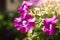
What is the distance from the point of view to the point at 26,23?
2.11 metres

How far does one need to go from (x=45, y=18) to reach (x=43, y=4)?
26cm

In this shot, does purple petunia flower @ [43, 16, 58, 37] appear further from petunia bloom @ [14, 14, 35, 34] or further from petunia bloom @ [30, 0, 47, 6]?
petunia bloom @ [30, 0, 47, 6]

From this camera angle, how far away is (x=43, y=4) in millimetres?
2250

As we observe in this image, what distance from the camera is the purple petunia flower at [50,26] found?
1.96 meters

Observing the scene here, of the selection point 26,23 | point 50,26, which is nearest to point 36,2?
point 26,23

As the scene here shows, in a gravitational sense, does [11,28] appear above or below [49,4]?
above

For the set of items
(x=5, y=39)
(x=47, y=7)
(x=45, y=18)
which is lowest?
(x=45, y=18)

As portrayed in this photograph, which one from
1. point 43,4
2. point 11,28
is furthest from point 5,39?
point 43,4

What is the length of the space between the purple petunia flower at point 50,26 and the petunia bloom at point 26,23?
0.14 metres

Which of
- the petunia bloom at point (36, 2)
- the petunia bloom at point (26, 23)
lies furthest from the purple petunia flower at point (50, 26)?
the petunia bloom at point (36, 2)

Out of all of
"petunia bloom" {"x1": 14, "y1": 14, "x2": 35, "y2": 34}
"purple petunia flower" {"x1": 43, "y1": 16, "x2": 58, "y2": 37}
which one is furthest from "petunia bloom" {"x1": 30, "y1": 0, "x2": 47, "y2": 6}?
"purple petunia flower" {"x1": 43, "y1": 16, "x2": 58, "y2": 37}

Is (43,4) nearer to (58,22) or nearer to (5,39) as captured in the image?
(58,22)

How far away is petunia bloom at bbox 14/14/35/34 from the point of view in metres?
2.07

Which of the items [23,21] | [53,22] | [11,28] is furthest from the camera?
[11,28]
